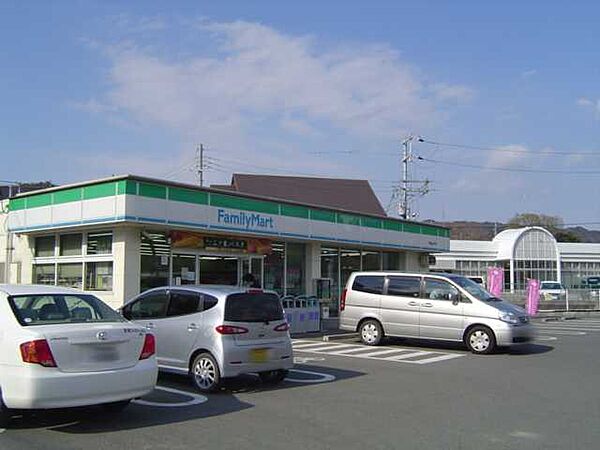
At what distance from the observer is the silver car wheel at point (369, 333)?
714 inches

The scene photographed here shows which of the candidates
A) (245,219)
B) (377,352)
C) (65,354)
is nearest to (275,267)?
(245,219)

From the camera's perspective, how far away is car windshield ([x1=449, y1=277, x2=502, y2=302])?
16891mm

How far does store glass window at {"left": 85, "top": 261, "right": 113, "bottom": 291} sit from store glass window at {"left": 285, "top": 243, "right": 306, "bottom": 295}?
7270 millimetres

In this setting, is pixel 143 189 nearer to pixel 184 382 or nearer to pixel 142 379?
pixel 184 382

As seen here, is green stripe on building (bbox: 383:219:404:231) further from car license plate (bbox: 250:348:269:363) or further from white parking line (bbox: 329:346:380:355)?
car license plate (bbox: 250:348:269:363)

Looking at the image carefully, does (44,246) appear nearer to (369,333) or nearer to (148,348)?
(369,333)

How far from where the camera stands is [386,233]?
2811 centimetres

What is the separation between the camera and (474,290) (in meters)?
17.1

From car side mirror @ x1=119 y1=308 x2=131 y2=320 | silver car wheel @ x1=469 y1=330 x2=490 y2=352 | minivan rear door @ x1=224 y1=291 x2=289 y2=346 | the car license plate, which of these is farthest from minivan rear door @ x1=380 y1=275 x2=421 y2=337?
car side mirror @ x1=119 y1=308 x2=131 y2=320

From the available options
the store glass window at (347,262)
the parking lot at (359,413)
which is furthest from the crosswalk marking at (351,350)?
the store glass window at (347,262)

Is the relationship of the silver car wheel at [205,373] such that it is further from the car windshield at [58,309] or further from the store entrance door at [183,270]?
the store entrance door at [183,270]

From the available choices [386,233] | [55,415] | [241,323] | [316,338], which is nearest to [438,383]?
[241,323]

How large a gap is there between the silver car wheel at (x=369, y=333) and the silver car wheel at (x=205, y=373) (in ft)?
27.0

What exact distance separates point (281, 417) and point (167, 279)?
40.0 feet
